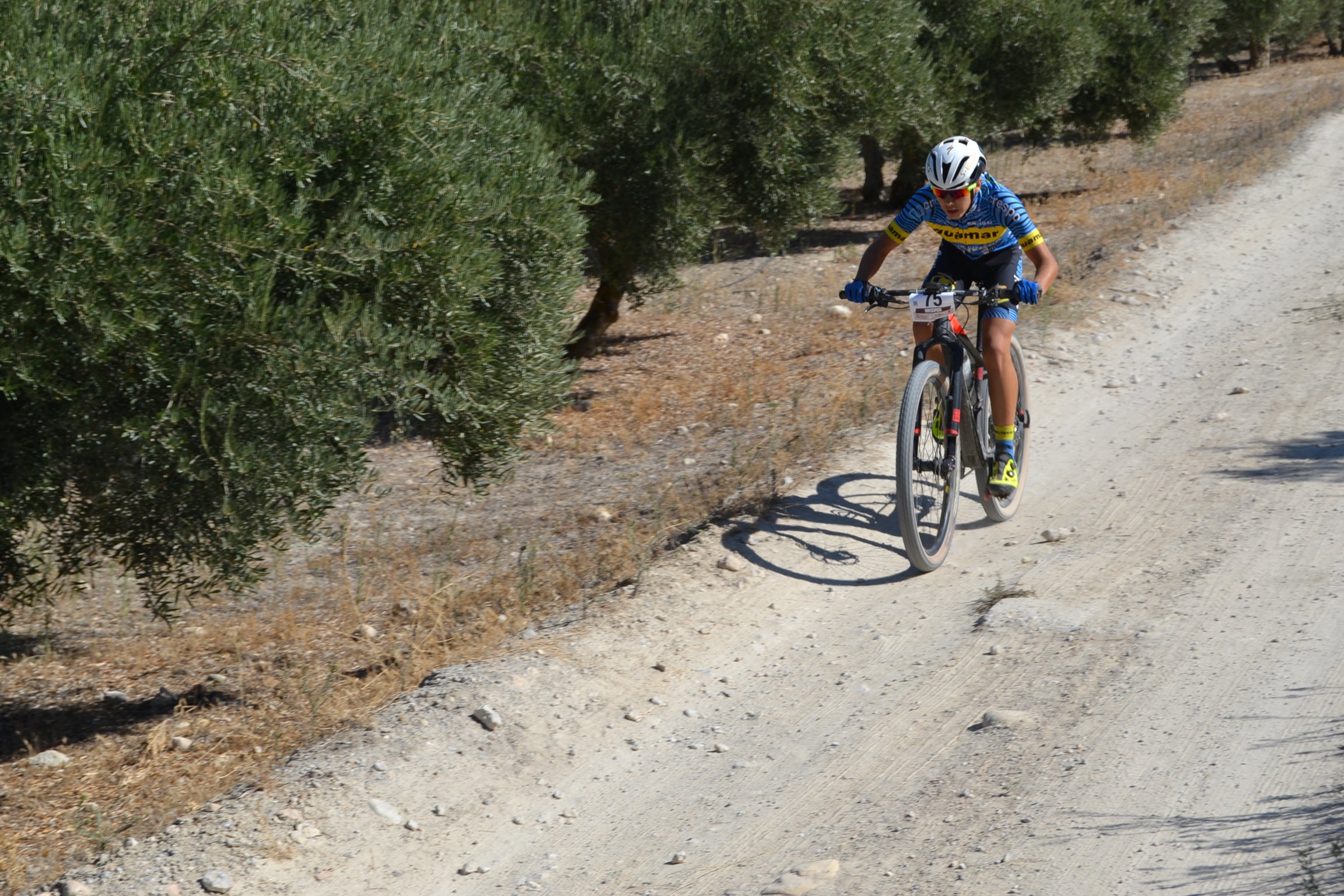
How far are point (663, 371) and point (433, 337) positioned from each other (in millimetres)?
7800

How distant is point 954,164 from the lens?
6.06 m

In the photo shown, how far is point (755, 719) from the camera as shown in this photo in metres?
5.38

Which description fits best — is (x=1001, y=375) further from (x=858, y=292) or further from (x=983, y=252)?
(x=858, y=292)

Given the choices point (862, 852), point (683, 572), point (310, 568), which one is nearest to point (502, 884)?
point (862, 852)

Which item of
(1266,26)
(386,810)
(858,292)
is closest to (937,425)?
(858,292)

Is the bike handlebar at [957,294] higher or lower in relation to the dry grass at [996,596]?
higher

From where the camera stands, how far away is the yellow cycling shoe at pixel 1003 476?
22.4 feet

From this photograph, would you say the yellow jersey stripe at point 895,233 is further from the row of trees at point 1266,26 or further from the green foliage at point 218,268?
the row of trees at point 1266,26

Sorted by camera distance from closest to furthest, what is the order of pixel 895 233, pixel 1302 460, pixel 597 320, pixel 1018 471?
1. pixel 895 233
2. pixel 1018 471
3. pixel 1302 460
4. pixel 597 320

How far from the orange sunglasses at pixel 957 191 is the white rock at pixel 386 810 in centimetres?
418

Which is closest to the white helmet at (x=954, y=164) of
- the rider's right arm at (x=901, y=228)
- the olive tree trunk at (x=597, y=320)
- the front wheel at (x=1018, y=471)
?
the rider's right arm at (x=901, y=228)

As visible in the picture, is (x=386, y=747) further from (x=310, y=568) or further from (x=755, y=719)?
(x=310, y=568)

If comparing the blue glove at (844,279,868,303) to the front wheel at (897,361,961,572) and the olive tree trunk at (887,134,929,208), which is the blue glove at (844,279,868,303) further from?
the olive tree trunk at (887,134,929,208)

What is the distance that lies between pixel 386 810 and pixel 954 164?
424 centimetres
